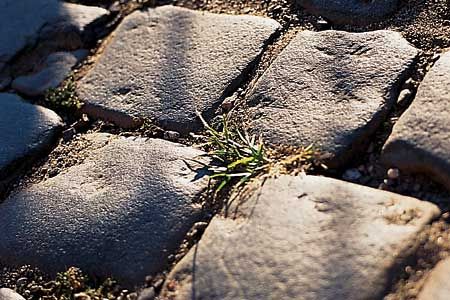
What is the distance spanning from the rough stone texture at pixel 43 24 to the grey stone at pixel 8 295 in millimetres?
914

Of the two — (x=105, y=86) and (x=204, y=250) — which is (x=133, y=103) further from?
(x=204, y=250)

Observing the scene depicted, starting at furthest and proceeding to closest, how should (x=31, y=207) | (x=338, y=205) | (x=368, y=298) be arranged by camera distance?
(x=31, y=207) → (x=338, y=205) → (x=368, y=298)

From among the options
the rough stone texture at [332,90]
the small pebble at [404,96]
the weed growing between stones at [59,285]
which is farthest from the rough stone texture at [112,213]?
the small pebble at [404,96]

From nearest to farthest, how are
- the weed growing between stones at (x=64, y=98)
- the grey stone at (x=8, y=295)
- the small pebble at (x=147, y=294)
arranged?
the small pebble at (x=147, y=294)
the grey stone at (x=8, y=295)
the weed growing between stones at (x=64, y=98)

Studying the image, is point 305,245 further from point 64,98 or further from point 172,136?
point 64,98

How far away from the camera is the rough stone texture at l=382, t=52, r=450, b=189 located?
1.51 metres

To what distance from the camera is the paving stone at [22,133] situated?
1.95 meters

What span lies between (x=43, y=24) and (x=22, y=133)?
1.68 ft

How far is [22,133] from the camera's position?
79.1 inches

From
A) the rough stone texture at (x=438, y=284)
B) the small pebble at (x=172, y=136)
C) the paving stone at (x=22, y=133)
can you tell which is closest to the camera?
the rough stone texture at (x=438, y=284)

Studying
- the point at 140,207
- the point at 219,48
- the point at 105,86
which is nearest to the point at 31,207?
the point at 140,207

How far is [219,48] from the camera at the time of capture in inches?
80.3

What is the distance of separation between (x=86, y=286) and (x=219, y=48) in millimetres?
794

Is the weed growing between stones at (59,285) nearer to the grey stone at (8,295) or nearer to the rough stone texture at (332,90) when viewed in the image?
the grey stone at (8,295)
